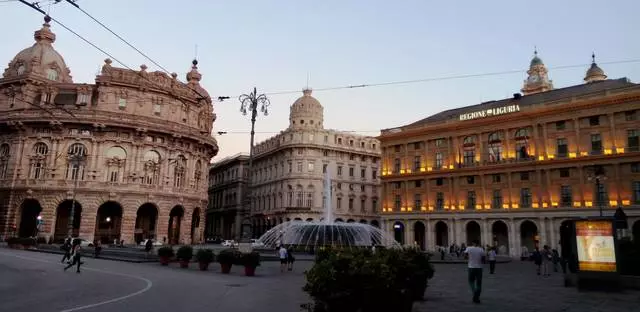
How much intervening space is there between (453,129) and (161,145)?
120 ft

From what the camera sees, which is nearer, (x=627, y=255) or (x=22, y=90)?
(x=627, y=255)

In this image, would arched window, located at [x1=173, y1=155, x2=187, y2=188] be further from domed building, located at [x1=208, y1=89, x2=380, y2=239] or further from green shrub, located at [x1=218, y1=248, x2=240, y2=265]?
green shrub, located at [x1=218, y1=248, x2=240, y2=265]

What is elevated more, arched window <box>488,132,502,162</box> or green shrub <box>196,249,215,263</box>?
arched window <box>488,132,502,162</box>

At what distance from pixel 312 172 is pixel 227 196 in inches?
1118

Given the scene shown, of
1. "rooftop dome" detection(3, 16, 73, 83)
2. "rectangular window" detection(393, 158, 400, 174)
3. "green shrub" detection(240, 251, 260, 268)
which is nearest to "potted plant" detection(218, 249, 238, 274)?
"green shrub" detection(240, 251, 260, 268)

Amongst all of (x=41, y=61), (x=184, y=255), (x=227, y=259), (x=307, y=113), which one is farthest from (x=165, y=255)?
(x=307, y=113)

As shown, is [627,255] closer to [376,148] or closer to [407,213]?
[407,213]

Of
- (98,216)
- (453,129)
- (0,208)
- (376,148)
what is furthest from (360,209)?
(0,208)

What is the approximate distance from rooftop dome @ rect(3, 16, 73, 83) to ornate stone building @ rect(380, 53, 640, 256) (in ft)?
146

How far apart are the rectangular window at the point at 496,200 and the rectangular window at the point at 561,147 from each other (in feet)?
25.4

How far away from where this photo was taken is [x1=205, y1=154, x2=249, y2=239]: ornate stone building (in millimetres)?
85312

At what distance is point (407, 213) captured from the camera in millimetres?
58062

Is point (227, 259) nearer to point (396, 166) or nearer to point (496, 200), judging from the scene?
point (496, 200)

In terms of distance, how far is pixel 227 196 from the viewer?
9112 cm
